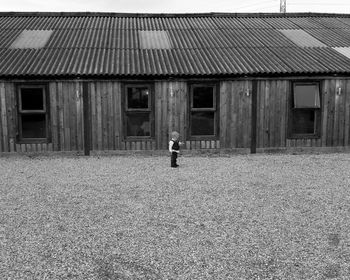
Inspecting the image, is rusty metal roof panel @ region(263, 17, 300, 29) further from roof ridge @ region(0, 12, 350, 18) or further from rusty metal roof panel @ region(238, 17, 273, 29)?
roof ridge @ region(0, 12, 350, 18)

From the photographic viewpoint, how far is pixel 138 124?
44.5ft

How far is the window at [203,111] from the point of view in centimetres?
1359

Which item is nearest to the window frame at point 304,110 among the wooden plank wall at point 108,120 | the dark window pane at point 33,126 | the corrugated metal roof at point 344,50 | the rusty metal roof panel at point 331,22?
the corrugated metal roof at point 344,50

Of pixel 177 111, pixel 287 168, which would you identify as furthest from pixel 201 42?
pixel 287 168

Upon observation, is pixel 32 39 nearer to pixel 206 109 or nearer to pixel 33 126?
pixel 33 126

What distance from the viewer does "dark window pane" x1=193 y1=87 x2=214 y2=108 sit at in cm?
1359

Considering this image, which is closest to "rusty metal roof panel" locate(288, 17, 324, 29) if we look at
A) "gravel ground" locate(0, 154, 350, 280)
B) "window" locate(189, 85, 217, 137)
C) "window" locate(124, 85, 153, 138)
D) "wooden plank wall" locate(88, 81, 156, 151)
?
"window" locate(189, 85, 217, 137)

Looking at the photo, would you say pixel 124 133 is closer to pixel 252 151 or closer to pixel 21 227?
pixel 252 151

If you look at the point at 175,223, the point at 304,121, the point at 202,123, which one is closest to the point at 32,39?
the point at 202,123

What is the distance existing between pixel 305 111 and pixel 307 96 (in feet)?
1.87

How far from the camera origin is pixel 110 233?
18.8ft

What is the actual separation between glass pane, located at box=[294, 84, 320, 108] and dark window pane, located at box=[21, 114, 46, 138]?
9364mm

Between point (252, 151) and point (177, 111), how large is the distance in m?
3.19

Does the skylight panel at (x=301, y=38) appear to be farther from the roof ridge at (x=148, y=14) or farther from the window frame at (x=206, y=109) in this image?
the window frame at (x=206, y=109)
